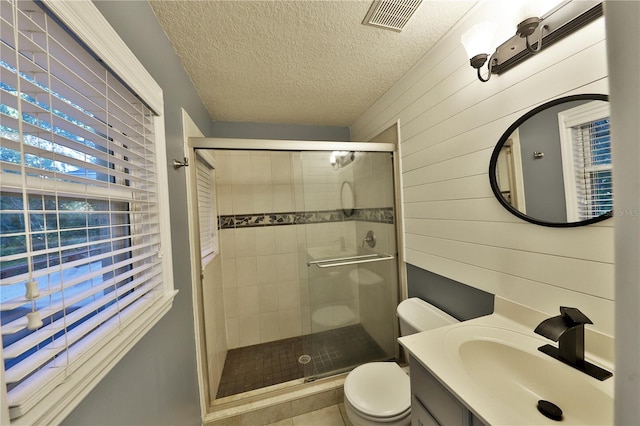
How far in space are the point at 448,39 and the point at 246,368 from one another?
2791 mm

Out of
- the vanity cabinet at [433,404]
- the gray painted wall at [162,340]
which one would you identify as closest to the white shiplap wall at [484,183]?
the vanity cabinet at [433,404]

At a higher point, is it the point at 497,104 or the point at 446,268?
the point at 497,104

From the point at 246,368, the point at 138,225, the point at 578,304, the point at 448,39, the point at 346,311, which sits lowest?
the point at 246,368

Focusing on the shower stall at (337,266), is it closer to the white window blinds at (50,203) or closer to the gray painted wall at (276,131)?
the gray painted wall at (276,131)

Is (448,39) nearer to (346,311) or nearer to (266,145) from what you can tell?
(266,145)

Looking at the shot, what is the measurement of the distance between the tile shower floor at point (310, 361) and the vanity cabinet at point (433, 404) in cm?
99

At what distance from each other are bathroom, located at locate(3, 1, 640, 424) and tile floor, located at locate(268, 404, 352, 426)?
58 centimetres

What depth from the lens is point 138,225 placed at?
900 millimetres

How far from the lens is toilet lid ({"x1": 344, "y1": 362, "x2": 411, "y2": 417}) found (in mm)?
1170

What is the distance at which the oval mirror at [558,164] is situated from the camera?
76cm

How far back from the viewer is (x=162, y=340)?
3.25ft

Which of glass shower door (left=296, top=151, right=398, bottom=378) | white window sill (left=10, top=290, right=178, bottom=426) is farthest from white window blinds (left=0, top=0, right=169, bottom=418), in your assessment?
glass shower door (left=296, top=151, right=398, bottom=378)

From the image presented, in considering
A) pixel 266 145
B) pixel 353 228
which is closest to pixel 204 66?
pixel 266 145

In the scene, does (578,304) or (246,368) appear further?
(246,368)
